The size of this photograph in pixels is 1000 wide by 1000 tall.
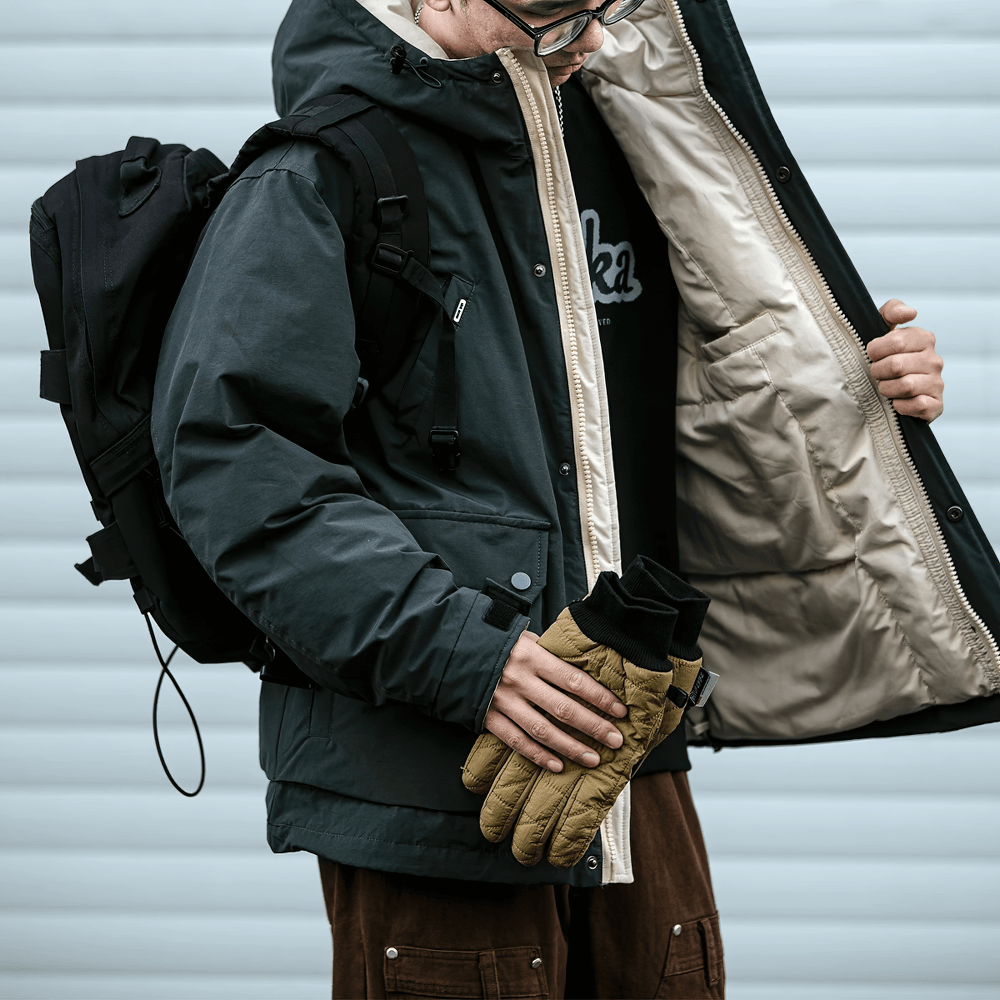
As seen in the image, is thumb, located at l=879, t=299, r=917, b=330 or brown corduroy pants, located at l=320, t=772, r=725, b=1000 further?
thumb, located at l=879, t=299, r=917, b=330

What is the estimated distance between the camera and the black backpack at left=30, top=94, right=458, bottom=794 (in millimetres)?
1547

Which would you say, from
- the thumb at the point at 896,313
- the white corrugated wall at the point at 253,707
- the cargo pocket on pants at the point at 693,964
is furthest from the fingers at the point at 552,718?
the white corrugated wall at the point at 253,707

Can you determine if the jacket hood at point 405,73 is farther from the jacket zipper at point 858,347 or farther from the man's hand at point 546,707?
the man's hand at point 546,707

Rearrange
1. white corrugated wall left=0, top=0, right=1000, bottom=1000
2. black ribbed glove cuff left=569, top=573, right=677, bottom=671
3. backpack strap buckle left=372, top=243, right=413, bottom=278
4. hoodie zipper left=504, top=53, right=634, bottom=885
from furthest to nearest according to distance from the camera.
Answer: white corrugated wall left=0, top=0, right=1000, bottom=1000, hoodie zipper left=504, top=53, right=634, bottom=885, backpack strap buckle left=372, top=243, right=413, bottom=278, black ribbed glove cuff left=569, top=573, right=677, bottom=671

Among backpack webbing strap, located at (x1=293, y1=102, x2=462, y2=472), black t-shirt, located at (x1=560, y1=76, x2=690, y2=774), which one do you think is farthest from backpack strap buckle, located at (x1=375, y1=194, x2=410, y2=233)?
black t-shirt, located at (x1=560, y1=76, x2=690, y2=774)

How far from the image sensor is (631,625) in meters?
1.39

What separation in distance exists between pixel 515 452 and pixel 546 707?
0.38m

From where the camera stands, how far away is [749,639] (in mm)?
2168

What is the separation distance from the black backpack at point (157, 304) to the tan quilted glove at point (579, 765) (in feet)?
1.07

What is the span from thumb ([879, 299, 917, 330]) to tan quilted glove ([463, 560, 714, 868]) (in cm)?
72

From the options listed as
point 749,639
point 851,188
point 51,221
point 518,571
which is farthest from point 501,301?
point 851,188

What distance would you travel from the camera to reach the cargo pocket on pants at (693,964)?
6.29 feet

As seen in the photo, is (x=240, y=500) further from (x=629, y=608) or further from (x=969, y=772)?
(x=969, y=772)

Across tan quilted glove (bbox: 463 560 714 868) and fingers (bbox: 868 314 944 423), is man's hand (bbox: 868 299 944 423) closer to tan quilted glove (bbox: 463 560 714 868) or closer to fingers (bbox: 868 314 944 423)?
fingers (bbox: 868 314 944 423)
